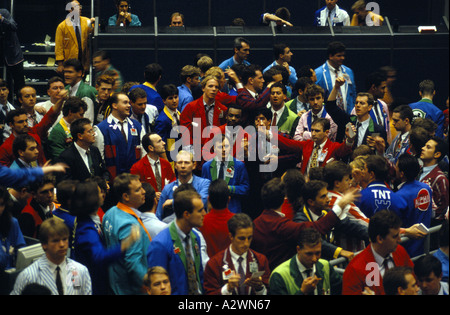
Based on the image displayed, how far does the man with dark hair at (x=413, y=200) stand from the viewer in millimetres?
8289

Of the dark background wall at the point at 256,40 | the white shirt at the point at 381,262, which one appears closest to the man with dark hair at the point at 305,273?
the white shirt at the point at 381,262

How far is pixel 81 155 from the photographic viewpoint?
9266 mm

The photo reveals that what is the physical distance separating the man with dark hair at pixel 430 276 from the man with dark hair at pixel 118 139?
4154mm

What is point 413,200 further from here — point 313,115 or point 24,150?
point 24,150

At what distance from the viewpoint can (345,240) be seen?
789 cm

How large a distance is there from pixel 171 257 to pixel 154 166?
268 centimetres

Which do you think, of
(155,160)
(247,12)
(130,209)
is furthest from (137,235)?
(247,12)

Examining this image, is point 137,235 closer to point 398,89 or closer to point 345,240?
point 345,240

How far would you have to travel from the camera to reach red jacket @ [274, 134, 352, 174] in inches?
383

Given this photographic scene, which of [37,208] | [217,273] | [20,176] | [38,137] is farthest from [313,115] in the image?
[20,176]

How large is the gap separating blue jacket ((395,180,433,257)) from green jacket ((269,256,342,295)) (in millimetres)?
1581

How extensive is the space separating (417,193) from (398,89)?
618 centimetres

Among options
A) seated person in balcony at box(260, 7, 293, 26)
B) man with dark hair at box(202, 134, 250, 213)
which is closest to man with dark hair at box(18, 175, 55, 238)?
man with dark hair at box(202, 134, 250, 213)
